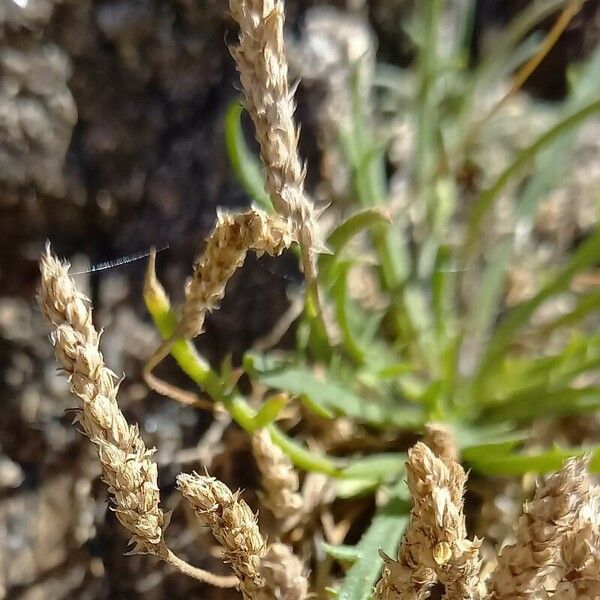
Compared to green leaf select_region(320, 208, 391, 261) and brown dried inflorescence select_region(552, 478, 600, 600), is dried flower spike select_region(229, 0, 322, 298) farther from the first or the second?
brown dried inflorescence select_region(552, 478, 600, 600)

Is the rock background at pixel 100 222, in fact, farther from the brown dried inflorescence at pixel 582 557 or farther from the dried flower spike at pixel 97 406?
the brown dried inflorescence at pixel 582 557


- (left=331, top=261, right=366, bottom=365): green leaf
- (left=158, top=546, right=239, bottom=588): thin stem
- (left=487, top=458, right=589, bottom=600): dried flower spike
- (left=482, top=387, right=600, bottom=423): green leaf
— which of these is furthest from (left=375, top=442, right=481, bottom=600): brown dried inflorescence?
(left=482, top=387, right=600, bottom=423): green leaf

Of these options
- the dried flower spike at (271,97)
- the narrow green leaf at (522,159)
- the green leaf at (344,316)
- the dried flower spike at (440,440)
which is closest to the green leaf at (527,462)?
the dried flower spike at (440,440)

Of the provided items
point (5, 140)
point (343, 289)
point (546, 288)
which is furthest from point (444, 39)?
point (5, 140)

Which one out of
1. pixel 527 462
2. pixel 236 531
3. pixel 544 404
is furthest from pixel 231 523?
pixel 544 404

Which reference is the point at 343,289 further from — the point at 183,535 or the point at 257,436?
the point at 183,535

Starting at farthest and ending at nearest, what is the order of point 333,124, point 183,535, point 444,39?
1. point 444,39
2. point 333,124
3. point 183,535
